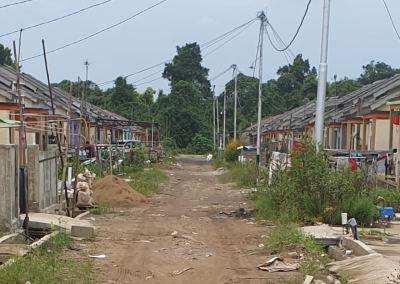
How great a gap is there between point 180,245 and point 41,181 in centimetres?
370

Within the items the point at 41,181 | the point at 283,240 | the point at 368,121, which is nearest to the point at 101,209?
the point at 41,181

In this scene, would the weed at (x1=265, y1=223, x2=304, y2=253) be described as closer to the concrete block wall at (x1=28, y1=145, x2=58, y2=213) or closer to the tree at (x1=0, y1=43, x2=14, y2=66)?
the concrete block wall at (x1=28, y1=145, x2=58, y2=213)

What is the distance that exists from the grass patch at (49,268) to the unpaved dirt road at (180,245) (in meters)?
0.31

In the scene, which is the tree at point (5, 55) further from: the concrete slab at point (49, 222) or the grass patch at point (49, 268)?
the grass patch at point (49, 268)

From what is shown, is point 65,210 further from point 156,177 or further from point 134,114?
point 134,114

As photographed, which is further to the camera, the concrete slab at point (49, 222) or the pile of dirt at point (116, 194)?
the pile of dirt at point (116, 194)

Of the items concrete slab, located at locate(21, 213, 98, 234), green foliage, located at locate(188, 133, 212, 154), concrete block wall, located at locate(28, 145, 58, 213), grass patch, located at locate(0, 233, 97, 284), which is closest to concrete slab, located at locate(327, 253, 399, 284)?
grass patch, located at locate(0, 233, 97, 284)

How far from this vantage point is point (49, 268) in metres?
7.65

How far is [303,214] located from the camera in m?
12.5

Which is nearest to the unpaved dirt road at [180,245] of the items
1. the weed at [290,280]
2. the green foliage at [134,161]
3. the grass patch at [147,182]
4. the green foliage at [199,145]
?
the weed at [290,280]

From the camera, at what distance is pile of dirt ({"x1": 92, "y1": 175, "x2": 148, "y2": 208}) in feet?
55.2

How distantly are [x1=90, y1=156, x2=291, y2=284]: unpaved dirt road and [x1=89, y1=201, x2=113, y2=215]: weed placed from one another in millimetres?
311

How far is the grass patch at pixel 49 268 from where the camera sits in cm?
697

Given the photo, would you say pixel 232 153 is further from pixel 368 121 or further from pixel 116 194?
pixel 116 194
